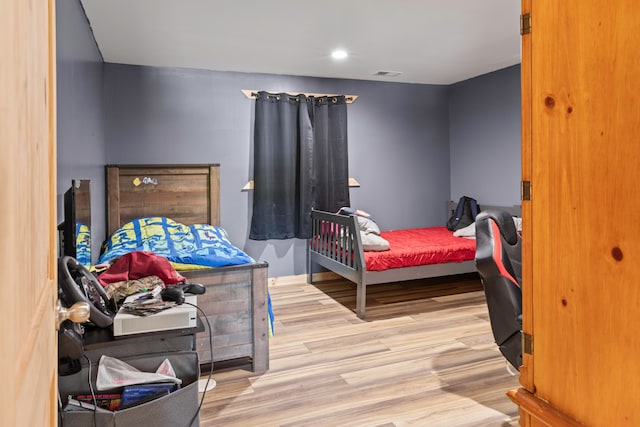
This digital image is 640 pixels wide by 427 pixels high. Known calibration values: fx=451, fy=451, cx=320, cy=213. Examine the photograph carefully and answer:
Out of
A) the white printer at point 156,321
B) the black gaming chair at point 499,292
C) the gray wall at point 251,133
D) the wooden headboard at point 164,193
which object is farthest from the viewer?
the gray wall at point 251,133

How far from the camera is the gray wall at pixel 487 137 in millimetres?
4758

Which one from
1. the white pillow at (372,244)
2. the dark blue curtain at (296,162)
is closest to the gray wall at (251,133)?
the dark blue curtain at (296,162)

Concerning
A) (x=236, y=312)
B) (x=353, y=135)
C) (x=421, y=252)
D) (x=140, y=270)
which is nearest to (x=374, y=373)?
(x=236, y=312)

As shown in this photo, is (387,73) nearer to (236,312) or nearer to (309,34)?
(309,34)

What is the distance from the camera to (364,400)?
2.44 m

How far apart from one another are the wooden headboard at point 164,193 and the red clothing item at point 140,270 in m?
2.18

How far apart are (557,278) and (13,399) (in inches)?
40.6

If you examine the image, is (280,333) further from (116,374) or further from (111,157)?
(111,157)

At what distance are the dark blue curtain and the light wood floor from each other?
3.40 feet

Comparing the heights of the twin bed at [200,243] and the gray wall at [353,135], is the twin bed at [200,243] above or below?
below

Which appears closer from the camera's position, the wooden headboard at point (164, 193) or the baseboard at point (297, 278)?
the wooden headboard at point (164, 193)

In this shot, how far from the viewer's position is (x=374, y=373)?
2.76 metres

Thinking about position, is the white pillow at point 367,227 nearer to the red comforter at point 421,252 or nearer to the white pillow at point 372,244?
the red comforter at point 421,252

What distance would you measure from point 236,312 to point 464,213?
132 inches
